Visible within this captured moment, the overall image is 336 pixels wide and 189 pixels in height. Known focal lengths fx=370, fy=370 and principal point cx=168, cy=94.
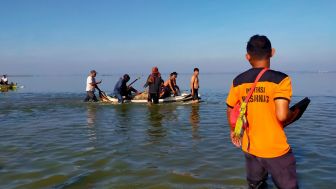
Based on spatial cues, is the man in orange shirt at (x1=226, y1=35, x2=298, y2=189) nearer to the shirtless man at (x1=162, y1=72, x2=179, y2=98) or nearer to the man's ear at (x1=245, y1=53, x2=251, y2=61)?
the man's ear at (x1=245, y1=53, x2=251, y2=61)

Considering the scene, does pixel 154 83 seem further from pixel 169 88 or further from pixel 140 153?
pixel 140 153

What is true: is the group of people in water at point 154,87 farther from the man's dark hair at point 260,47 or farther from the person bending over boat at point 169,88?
the man's dark hair at point 260,47

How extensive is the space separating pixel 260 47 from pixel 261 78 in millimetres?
366

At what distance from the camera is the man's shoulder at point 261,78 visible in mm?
3805

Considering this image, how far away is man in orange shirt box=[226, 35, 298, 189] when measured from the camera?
3812 mm

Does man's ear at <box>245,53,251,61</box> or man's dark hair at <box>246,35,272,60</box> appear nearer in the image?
man's dark hair at <box>246,35,272,60</box>

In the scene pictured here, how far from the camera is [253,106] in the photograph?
404cm

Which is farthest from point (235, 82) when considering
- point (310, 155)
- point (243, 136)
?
point (310, 155)

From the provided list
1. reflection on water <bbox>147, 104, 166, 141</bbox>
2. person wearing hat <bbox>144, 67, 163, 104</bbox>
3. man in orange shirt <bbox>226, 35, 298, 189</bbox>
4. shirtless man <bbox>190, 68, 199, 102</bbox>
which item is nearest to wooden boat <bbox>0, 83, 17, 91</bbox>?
person wearing hat <bbox>144, 67, 163, 104</bbox>

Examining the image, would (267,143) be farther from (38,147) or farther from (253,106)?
(38,147)

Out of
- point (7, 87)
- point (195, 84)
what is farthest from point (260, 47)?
point (7, 87)

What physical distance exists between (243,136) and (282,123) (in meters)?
0.50

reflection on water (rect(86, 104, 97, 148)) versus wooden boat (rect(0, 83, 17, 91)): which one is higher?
wooden boat (rect(0, 83, 17, 91))

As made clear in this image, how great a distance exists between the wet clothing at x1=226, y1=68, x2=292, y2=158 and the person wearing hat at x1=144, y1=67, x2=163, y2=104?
15479mm
